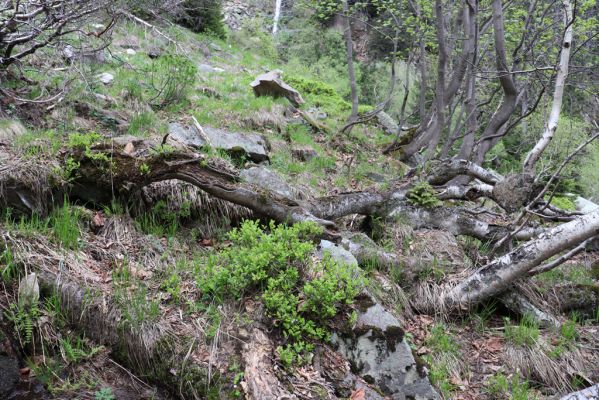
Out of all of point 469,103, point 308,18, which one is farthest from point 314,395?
point 308,18

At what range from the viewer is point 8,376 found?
2738 mm

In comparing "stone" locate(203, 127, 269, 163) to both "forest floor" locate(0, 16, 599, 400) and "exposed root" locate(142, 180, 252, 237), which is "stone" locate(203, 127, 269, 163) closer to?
"forest floor" locate(0, 16, 599, 400)

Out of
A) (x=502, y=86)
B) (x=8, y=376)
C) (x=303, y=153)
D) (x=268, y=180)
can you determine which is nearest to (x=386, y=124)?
(x=303, y=153)

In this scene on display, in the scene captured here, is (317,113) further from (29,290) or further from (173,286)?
(29,290)

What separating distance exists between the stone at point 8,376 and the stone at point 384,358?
222 centimetres

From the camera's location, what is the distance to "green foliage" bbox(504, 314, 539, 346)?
428 cm

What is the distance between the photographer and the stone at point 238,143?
21.7ft

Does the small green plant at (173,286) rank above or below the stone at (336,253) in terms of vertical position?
below

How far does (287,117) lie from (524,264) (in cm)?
685

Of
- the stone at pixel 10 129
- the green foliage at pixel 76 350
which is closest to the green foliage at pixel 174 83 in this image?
the stone at pixel 10 129

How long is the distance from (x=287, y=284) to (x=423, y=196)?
10.5 ft

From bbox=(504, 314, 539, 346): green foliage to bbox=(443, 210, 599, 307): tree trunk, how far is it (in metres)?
0.38

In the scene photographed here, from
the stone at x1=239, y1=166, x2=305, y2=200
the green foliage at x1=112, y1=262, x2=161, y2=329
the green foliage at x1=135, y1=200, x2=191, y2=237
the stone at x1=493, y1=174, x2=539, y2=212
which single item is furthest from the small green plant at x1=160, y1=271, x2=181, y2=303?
the stone at x1=493, y1=174, x2=539, y2=212

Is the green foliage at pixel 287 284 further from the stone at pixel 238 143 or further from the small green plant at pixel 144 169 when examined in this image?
the stone at pixel 238 143
